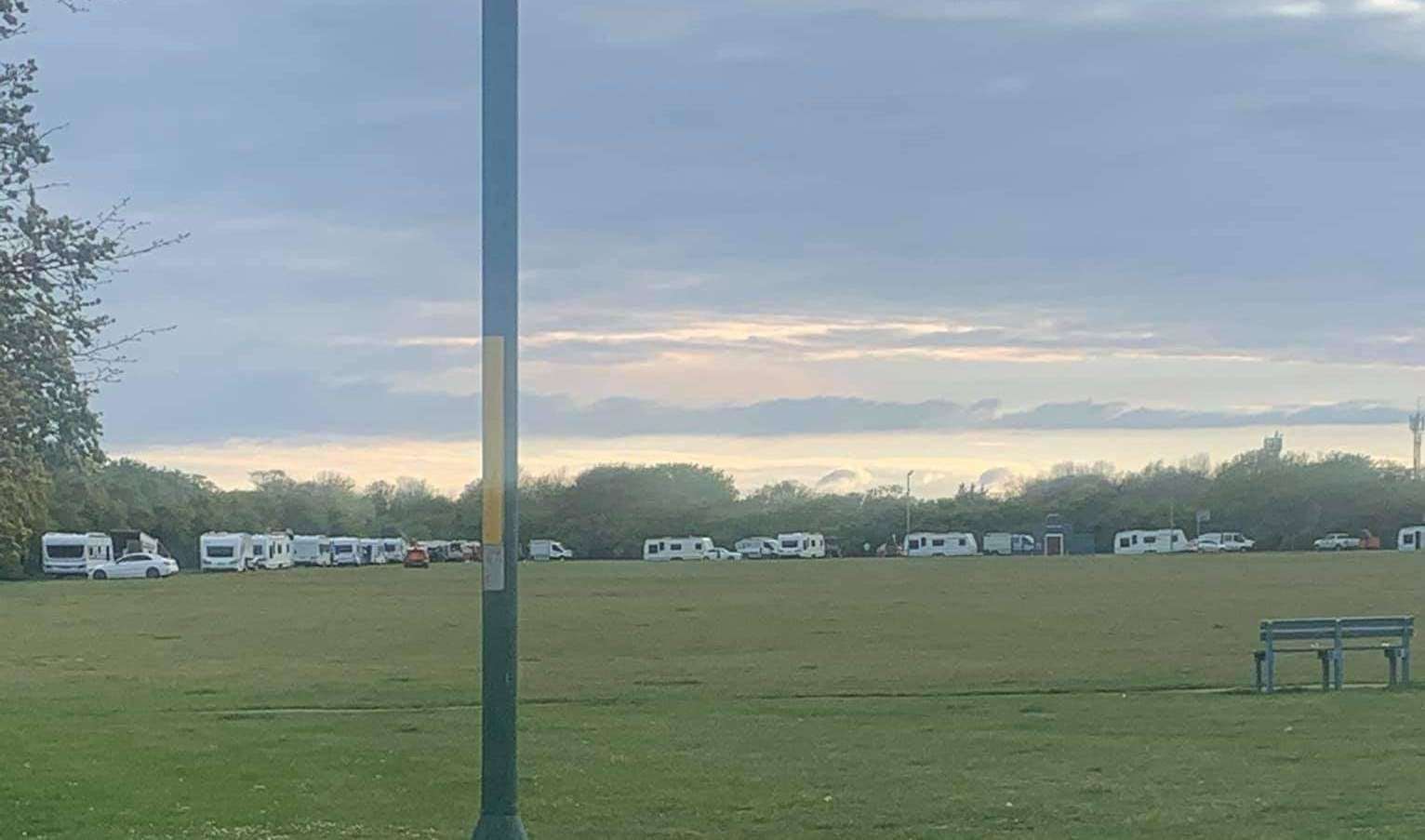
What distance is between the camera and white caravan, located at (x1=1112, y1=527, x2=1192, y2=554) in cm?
10919

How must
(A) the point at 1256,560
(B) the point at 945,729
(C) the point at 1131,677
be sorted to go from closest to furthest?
(B) the point at 945,729 < (C) the point at 1131,677 < (A) the point at 1256,560

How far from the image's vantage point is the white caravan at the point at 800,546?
115 metres

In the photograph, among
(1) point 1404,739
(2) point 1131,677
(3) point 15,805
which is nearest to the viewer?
(3) point 15,805

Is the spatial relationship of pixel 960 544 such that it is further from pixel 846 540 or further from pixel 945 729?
pixel 945 729

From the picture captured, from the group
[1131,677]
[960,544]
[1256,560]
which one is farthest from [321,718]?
[960,544]

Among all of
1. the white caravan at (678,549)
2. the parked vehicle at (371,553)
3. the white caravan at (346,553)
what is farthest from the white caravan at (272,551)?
the white caravan at (678,549)

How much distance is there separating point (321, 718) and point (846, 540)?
108996mm

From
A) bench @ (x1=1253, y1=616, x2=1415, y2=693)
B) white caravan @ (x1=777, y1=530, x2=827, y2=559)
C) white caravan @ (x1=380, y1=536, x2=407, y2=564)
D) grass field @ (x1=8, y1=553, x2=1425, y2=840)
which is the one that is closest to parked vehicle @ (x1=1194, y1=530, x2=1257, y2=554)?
white caravan @ (x1=777, y1=530, x2=827, y2=559)

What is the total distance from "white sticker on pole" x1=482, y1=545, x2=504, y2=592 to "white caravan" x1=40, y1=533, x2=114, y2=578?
82644 mm

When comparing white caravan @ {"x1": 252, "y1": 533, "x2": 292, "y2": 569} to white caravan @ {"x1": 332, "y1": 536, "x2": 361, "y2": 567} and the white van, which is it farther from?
the white van

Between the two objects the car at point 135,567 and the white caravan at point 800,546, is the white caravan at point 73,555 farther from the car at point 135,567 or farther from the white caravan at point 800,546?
the white caravan at point 800,546

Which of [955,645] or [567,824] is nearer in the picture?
[567,824]

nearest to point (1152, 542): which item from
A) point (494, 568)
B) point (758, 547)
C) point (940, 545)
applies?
point (940, 545)

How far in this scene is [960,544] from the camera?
116 m
